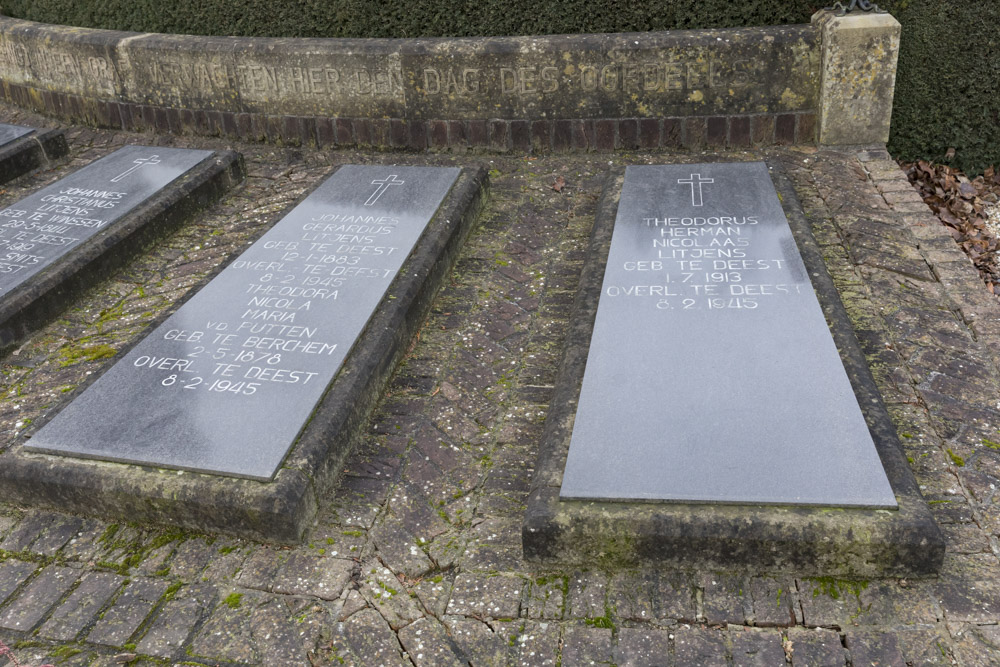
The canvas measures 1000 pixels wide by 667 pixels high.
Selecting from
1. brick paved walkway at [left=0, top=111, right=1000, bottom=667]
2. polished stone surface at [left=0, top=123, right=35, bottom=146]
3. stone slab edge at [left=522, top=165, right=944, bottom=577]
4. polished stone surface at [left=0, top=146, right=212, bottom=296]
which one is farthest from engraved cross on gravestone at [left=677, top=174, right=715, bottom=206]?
polished stone surface at [left=0, top=123, right=35, bottom=146]

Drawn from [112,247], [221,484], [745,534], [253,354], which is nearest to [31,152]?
[112,247]

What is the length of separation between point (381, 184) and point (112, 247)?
156cm

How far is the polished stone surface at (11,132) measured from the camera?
19.0 feet

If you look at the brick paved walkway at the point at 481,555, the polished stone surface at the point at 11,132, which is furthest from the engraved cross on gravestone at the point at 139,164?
the brick paved walkway at the point at 481,555

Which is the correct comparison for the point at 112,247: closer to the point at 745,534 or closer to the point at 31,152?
the point at 31,152

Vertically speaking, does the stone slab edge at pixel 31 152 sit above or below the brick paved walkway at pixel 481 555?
above

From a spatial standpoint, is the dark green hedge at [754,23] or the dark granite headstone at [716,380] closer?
the dark granite headstone at [716,380]

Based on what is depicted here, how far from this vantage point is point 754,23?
557 cm

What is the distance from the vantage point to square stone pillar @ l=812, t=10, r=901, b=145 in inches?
199

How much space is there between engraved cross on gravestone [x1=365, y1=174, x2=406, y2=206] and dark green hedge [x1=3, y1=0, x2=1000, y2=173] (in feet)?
4.77

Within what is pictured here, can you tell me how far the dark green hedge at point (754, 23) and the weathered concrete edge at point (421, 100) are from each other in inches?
11.9

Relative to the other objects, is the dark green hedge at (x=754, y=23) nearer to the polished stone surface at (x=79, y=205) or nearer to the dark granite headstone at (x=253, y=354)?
the polished stone surface at (x=79, y=205)

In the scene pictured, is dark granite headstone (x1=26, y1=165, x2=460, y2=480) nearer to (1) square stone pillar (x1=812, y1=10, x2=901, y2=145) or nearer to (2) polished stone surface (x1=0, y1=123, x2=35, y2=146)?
(2) polished stone surface (x1=0, y1=123, x2=35, y2=146)

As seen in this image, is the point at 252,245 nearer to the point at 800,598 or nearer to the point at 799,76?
the point at 800,598
